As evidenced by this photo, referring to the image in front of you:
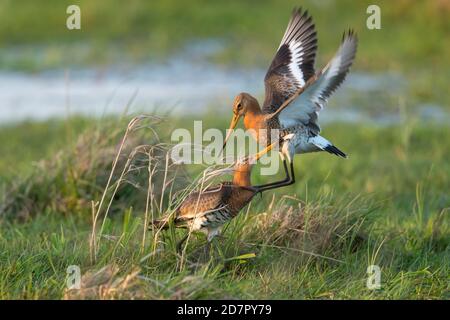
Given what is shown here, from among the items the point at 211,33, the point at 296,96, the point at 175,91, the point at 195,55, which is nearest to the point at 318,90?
the point at 296,96

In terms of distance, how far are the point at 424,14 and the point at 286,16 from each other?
8.10 feet

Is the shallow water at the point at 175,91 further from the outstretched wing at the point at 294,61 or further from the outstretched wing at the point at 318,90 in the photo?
the outstretched wing at the point at 318,90

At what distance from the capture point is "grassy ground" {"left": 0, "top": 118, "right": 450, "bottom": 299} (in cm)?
518

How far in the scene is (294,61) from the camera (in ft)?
21.4

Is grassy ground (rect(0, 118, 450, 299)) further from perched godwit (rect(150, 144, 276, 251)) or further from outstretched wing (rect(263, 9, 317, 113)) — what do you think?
outstretched wing (rect(263, 9, 317, 113))

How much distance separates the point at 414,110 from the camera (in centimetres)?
1198

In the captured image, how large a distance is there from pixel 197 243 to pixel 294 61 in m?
1.67

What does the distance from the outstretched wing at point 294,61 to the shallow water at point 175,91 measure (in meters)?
5.03

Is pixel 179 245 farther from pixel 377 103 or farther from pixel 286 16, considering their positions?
pixel 286 16

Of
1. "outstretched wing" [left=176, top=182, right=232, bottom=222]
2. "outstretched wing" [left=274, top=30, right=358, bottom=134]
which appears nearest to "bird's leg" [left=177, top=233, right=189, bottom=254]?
"outstretched wing" [left=176, top=182, right=232, bottom=222]

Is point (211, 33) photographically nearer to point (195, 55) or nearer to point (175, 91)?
point (195, 55)

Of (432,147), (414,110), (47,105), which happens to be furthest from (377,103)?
(47,105)

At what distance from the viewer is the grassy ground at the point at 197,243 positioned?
518cm

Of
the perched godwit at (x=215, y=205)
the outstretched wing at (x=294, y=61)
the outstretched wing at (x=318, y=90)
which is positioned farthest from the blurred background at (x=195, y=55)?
the perched godwit at (x=215, y=205)
